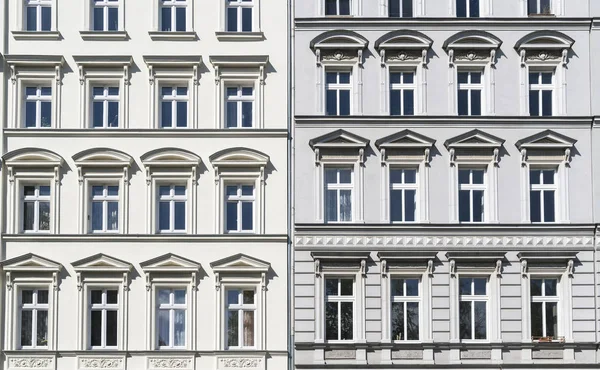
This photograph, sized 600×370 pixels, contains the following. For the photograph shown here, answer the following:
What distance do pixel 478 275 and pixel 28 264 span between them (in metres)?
13.3

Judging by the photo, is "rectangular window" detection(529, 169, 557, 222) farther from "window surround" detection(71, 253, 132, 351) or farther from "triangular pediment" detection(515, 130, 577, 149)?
"window surround" detection(71, 253, 132, 351)

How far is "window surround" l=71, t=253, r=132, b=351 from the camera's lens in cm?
3147

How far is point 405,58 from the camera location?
107ft

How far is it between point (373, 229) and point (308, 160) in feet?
9.29

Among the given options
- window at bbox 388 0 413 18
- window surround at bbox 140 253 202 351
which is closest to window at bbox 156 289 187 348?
window surround at bbox 140 253 202 351

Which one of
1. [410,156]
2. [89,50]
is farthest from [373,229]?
[89,50]

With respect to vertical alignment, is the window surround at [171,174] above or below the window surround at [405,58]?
below

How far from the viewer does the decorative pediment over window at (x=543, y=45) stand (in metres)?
32.4

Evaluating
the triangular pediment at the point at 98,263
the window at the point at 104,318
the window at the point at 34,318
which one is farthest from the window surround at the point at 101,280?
the window at the point at 34,318

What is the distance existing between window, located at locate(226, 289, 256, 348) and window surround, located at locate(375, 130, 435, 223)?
467cm

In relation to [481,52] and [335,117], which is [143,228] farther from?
[481,52]

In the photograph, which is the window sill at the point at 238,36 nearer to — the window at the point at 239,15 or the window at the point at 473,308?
the window at the point at 239,15

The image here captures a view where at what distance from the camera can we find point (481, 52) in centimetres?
3256

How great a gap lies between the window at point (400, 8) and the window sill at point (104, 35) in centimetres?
814
